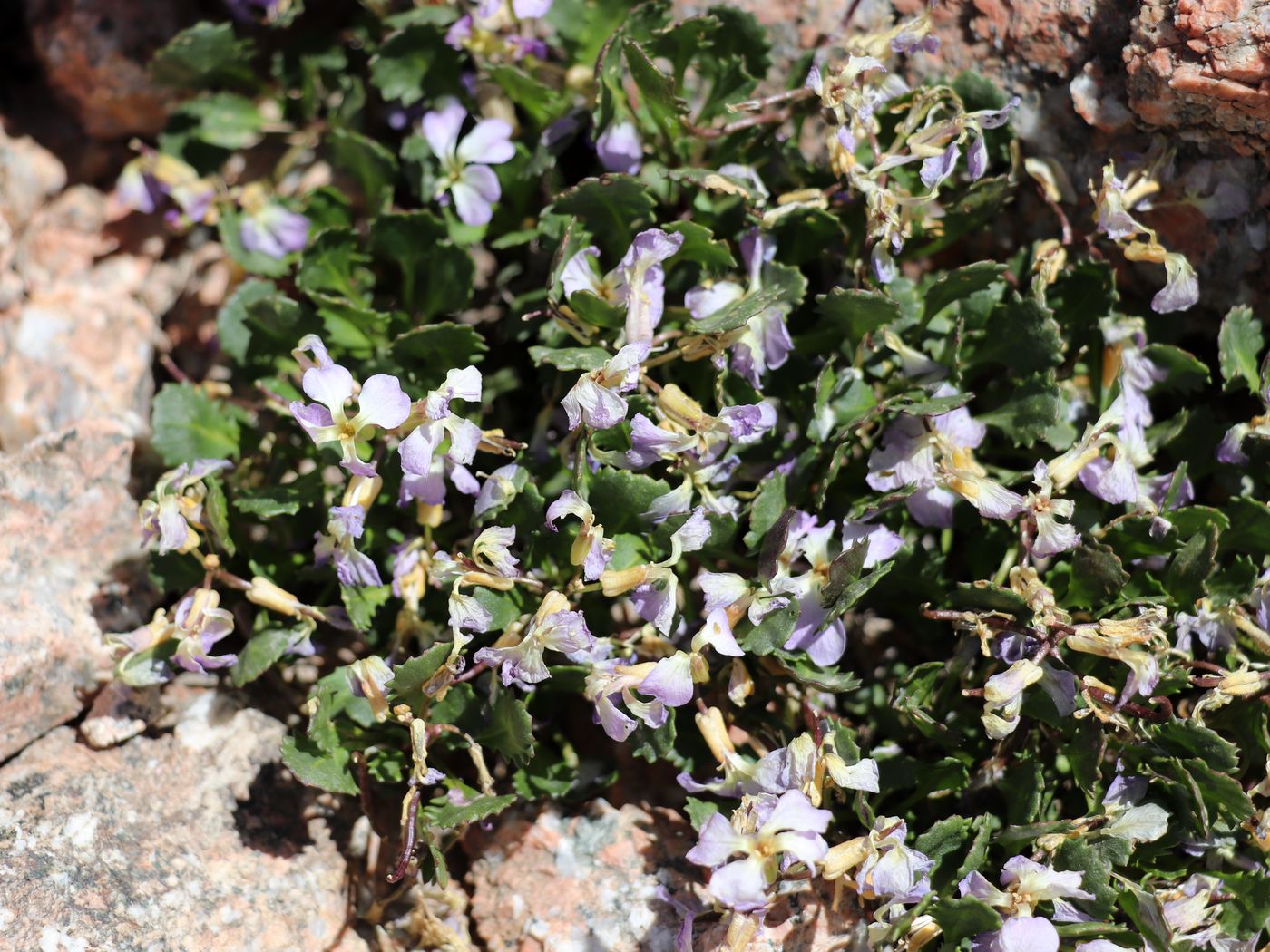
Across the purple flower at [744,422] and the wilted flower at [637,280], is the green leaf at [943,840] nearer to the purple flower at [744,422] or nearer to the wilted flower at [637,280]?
the purple flower at [744,422]

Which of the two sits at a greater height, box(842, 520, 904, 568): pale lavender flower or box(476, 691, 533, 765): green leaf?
box(842, 520, 904, 568): pale lavender flower

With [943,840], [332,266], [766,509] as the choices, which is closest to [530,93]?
[332,266]

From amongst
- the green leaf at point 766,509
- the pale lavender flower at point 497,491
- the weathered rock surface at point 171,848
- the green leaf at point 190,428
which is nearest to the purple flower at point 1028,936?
the green leaf at point 766,509

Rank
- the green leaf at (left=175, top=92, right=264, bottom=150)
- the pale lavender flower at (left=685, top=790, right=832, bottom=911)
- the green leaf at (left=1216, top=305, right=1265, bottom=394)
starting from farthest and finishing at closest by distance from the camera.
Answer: the green leaf at (left=175, top=92, right=264, bottom=150) → the green leaf at (left=1216, top=305, right=1265, bottom=394) → the pale lavender flower at (left=685, top=790, right=832, bottom=911)

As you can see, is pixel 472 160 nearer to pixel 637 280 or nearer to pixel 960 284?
pixel 637 280

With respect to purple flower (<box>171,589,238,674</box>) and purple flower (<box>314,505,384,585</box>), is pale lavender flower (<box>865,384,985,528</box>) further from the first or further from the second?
purple flower (<box>171,589,238,674</box>)

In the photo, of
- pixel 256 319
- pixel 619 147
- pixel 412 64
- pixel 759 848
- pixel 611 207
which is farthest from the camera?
pixel 412 64

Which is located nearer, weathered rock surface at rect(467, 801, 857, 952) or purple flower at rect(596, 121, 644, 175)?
weathered rock surface at rect(467, 801, 857, 952)

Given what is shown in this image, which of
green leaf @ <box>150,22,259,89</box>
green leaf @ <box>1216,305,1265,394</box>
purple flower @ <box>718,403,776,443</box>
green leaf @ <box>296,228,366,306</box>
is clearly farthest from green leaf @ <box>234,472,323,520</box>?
green leaf @ <box>1216,305,1265,394</box>

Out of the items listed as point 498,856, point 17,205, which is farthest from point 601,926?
point 17,205
